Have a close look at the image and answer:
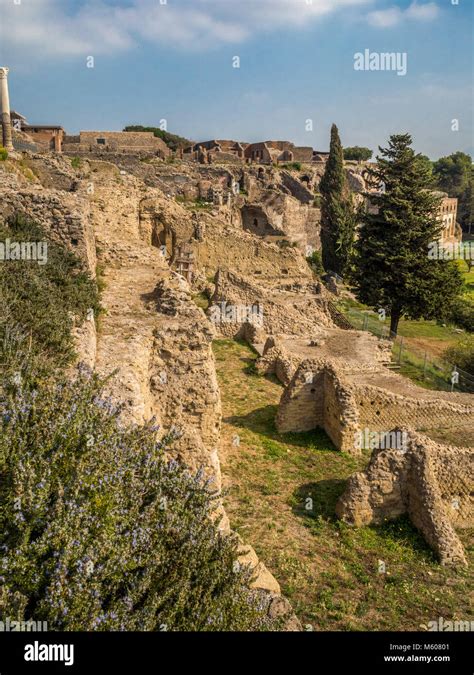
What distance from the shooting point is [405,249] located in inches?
838

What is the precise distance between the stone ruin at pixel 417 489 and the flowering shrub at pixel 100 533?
155 inches

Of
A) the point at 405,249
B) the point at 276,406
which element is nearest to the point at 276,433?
the point at 276,406

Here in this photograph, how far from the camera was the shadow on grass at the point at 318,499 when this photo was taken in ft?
26.6

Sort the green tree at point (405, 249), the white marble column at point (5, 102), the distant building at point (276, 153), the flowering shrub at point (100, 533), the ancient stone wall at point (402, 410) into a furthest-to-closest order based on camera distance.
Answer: the distant building at point (276, 153), the green tree at point (405, 249), the white marble column at point (5, 102), the ancient stone wall at point (402, 410), the flowering shrub at point (100, 533)

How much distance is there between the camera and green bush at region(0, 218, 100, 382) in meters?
5.16

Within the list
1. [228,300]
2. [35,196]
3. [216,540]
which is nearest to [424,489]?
[216,540]

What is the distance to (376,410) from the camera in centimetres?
1124

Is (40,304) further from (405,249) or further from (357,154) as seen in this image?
(357,154)

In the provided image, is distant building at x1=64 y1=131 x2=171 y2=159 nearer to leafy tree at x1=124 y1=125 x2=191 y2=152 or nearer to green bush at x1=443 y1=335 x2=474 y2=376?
leafy tree at x1=124 y1=125 x2=191 y2=152

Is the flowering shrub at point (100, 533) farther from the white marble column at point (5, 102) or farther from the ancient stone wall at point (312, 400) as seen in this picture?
the white marble column at point (5, 102)

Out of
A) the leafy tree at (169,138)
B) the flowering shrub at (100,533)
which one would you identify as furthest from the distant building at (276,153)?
the flowering shrub at (100,533)

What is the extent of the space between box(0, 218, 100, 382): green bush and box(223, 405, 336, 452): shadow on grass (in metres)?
4.57

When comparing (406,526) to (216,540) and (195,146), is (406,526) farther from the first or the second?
(195,146)
